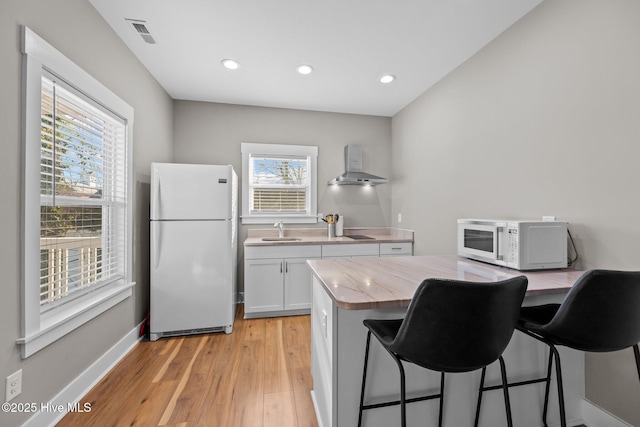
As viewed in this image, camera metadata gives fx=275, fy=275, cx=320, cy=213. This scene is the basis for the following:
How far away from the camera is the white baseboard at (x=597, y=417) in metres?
1.42

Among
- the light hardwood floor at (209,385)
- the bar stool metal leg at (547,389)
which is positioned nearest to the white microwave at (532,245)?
the bar stool metal leg at (547,389)

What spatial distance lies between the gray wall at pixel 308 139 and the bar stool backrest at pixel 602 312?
9.62ft

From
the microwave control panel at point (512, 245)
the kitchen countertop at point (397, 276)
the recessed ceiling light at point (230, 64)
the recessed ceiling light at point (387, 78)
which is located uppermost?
the recessed ceiling light at point (387, 78)

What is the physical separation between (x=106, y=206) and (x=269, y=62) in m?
1.87

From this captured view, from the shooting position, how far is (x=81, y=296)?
1.85 metres

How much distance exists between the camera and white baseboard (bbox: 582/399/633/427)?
1425 mm

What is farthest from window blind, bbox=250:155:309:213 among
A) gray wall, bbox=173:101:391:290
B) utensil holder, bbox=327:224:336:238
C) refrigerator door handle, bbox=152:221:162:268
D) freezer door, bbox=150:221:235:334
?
refrigerator door handle, bbox=152:221:162:268

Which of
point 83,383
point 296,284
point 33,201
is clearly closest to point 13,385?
point 83,383

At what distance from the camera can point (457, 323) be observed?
0.91m

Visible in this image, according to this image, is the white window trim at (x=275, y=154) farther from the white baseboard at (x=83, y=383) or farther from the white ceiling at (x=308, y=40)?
the white baseboard at (x=83, y=383)

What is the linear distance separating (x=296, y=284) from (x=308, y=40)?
2421 millimetres

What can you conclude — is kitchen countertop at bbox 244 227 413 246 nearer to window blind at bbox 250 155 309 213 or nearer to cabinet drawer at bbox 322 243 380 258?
Answer: cabinet drawer at bbox 322 243 380 258

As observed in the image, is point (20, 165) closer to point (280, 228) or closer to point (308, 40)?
point (308, 40)

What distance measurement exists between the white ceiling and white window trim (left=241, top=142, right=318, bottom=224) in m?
0.69
